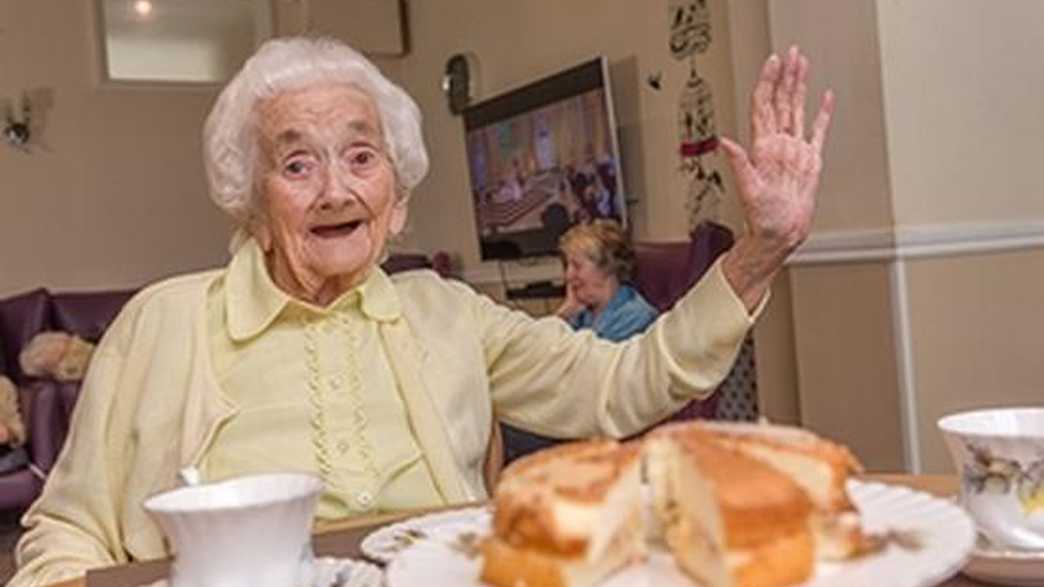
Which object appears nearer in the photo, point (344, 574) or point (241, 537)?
point (241, 537)

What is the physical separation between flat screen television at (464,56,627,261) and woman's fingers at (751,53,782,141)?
2.74 metres

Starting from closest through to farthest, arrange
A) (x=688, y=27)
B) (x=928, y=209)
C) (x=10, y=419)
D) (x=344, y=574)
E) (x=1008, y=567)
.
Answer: (x=1008, y=567) < (x=344, y=574) < (x=928, y=209) < (x=688, y=27) < (x=10, y=419)

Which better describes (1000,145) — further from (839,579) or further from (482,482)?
(839,579)

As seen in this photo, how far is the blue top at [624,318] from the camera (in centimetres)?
289

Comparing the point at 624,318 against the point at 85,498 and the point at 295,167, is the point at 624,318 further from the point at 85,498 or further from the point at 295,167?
the point at 85,498

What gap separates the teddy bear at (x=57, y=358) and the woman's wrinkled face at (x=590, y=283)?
2.13 m

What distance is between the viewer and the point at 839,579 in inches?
23.3

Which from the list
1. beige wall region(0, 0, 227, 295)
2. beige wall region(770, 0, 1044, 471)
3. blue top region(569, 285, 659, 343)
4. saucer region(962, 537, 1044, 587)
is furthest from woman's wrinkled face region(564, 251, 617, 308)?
beige wall region(0, 0, 227, 295)

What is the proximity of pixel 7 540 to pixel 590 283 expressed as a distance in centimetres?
263

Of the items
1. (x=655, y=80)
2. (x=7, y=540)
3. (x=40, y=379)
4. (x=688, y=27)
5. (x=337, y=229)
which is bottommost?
(x=7, y=540)

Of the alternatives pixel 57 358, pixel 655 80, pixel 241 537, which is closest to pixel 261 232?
pixel 241 537

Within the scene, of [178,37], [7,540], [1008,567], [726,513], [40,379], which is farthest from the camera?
[178,37]

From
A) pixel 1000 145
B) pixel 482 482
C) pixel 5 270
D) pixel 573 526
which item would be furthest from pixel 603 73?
pixel 573 526

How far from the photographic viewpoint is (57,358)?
4.45m
